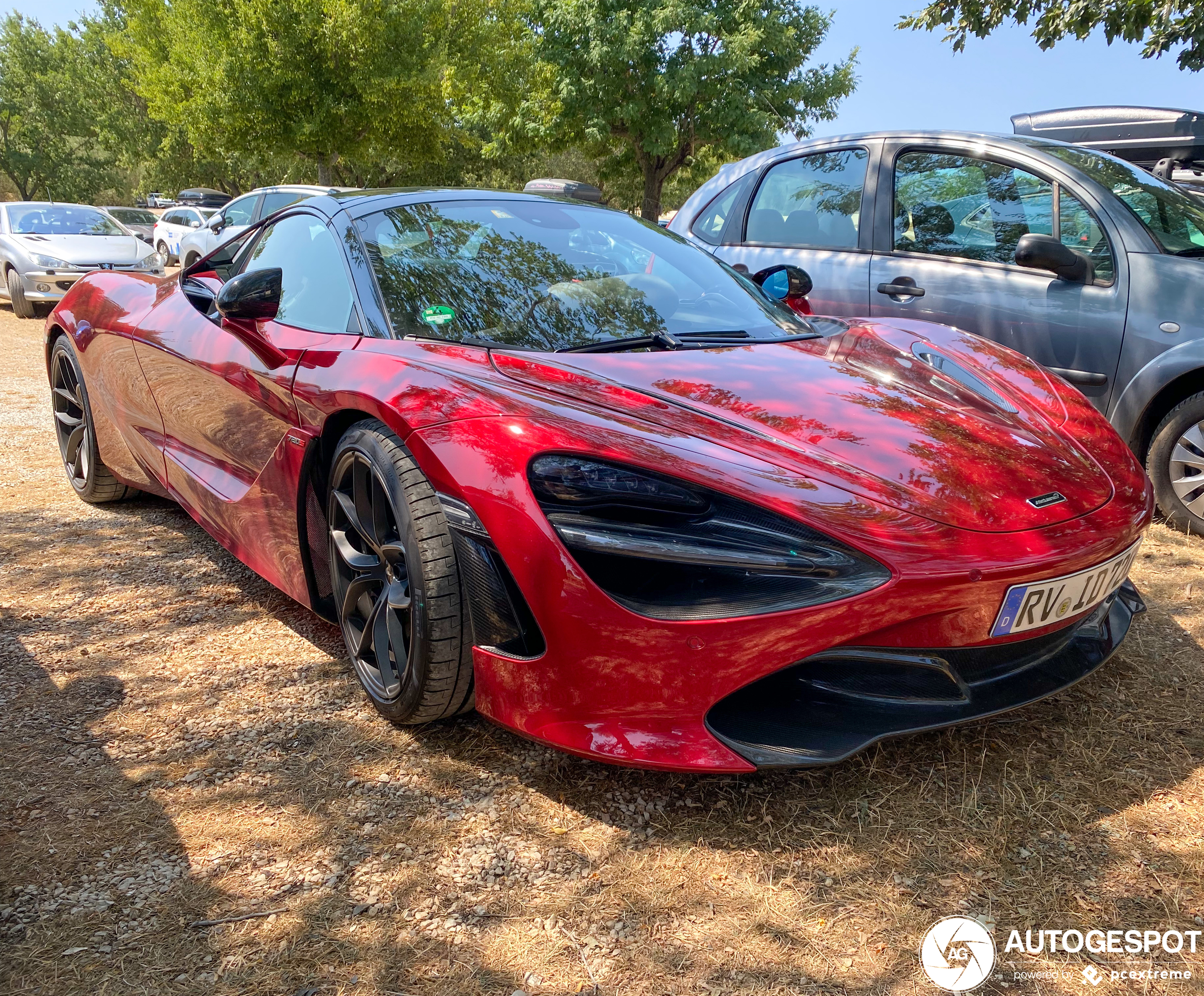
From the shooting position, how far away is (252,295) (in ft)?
9.01

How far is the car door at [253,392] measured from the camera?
269 centimetres

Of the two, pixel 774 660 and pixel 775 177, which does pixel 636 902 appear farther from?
pixel 775 177

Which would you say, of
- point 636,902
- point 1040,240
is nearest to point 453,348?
point 636,902

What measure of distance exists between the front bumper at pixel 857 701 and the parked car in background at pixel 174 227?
56.6 ft

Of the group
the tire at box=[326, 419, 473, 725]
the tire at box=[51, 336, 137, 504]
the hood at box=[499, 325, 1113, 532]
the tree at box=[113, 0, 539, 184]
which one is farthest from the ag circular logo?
the tree at box=[113, 0, 539, 184]

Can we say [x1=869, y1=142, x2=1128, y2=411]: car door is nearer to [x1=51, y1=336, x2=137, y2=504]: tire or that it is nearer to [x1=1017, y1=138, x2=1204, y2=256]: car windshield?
[x1=1017, y1=138, x2=1204, y2=256]: car windshield

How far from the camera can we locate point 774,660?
1.83 meters

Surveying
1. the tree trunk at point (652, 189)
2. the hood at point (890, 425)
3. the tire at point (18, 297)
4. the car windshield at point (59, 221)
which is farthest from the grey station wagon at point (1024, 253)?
the tree trunk at point (652, 189)

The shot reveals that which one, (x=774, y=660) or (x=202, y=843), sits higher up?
(x=774, y=660)

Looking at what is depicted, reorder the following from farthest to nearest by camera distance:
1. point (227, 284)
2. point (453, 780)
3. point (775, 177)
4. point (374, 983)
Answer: point (775, 177) → point (227, 284) → point (453, 780) → point (374, 983)

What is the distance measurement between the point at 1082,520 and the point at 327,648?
2107mm

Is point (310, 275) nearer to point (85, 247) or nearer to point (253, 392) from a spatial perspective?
point (253, 392)

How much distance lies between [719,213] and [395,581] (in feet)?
12.0

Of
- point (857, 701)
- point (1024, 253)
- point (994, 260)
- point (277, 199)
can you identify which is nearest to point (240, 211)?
point (277, 199)
